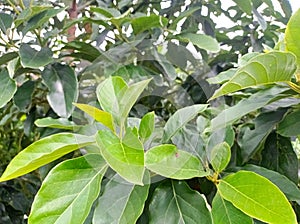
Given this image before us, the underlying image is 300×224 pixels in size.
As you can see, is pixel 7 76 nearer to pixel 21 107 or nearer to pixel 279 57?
pixel 21 107

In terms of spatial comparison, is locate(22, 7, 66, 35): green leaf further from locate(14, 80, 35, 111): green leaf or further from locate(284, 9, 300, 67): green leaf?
locate(284, 9, 300, 67): green leaf

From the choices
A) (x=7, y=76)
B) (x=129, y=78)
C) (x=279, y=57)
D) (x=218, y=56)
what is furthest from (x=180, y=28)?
(x=279, y=57)

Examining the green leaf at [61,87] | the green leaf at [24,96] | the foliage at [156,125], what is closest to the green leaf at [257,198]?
the foliage at [156,125]

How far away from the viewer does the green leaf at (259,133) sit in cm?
56

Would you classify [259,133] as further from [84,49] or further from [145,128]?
[84,49]

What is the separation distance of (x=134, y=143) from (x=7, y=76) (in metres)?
0.33

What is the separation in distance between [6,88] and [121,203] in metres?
0.28

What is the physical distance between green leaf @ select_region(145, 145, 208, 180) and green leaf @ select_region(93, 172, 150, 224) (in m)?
0.03

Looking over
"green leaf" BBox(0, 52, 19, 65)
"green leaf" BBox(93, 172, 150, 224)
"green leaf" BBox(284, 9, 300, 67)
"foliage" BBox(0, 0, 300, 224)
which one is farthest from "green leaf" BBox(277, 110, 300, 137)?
"green leaf" BBox(0, 52, 19, 65)

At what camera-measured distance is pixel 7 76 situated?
2.05ft

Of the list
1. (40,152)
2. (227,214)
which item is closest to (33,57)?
(40,152)

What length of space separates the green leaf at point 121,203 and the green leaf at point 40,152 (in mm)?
65

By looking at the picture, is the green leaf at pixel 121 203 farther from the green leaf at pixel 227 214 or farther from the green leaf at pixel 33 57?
the green leaf at pixel 33 57

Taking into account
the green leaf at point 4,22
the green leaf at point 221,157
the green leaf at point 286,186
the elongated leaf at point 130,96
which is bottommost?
the green leaf at point 286,186
